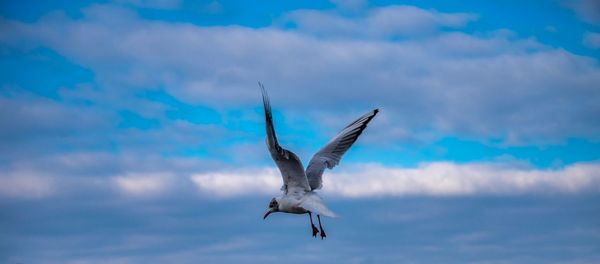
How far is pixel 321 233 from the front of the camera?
36625 mm

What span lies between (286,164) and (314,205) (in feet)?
5.98

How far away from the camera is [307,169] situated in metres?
37.8

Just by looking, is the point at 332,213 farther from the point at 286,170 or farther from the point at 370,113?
the point at 370,113

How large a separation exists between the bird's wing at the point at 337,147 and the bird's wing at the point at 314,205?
240 centimetres

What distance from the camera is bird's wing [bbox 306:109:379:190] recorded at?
3806 centimetres

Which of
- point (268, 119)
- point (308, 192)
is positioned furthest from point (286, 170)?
point (268, 119)

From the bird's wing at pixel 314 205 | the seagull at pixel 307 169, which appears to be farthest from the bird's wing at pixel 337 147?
the bird's wing at pixel 314 205

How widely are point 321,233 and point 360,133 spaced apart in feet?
15.8

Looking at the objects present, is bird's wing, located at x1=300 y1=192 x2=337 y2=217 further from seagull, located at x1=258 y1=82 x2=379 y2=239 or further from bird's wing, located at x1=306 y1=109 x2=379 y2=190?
bird's wing, located at x1=306 y1=109 x2=379 y2=190

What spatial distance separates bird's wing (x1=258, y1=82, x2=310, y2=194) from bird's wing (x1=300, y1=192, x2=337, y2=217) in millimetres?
566

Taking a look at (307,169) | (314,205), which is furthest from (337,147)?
(314,205)

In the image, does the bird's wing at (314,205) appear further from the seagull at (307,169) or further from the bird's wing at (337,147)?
the bird's wing at (337,147)

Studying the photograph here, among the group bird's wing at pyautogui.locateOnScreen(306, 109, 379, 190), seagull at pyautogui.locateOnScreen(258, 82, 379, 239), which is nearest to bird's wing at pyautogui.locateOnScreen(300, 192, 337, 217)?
seagull at pyautogui.locateOnScreen(258, 82, 379, 239)

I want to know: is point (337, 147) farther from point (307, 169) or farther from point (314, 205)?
point (314, 205)
